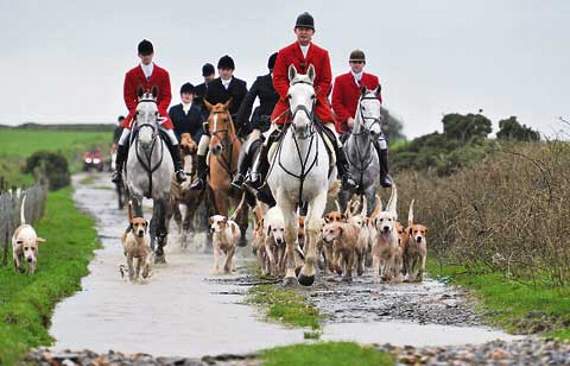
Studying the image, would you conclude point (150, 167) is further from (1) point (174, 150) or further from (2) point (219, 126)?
(2) point (219, 126)

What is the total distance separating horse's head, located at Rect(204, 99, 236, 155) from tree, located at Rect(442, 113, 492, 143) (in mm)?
10632

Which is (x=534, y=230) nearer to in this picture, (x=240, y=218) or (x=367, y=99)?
→ (x=367, y=99)

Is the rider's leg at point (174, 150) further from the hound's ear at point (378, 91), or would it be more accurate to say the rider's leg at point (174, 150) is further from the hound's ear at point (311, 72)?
the hound's ear at point (311, 72)

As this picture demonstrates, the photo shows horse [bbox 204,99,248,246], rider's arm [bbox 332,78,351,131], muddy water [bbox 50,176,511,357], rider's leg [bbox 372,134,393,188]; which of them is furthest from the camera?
rider's arm [bbox 332,78,351,131]

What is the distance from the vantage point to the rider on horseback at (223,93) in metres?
25.7

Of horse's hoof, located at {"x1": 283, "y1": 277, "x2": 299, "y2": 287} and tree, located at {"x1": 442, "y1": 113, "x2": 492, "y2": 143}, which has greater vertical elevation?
tree, located at {"x1": 442, "y1": 113, "x2": 492, "y2": 143}

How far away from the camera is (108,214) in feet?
144

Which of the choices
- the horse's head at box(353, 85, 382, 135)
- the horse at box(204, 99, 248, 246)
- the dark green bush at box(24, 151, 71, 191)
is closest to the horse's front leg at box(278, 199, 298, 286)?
the horse's head at box(353, 85, 382, 135)

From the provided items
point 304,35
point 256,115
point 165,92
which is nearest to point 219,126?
point 256,115

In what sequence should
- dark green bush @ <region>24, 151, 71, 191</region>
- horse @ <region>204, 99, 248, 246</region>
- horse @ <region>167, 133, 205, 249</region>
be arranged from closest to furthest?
1. horse @ <region>204, 99, 248, 246</region>
2. horse @ <region>167, 133, 205, 249</region>
3. dark green bush @ <region>24, 151, 71, 191</region>

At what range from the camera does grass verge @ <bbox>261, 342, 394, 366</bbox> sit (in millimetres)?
11180

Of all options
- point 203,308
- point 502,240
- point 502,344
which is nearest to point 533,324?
point 502,344

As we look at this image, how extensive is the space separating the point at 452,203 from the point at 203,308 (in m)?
8.80

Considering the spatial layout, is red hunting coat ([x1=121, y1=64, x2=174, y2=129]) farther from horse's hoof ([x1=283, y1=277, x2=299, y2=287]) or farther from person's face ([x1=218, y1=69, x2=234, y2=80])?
horse's hoof ([x1=283, y1=277, x2=299, y2=287])
